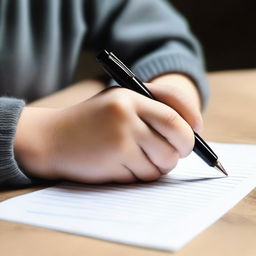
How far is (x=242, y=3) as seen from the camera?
1267 millimetres

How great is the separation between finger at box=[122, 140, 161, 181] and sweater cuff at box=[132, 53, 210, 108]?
331 mm

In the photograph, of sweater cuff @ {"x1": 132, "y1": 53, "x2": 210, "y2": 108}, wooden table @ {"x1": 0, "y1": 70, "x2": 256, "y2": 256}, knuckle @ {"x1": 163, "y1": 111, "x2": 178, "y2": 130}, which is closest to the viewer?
wooden table @ {"x1": 0, "y1": 70, "x2": 256, "y2": 256}

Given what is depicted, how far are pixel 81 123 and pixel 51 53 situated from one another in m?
0.44

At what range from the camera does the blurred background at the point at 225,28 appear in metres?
1.27

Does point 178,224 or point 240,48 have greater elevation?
point 178,224

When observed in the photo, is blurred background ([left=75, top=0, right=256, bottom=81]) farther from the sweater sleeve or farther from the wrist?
the wrist

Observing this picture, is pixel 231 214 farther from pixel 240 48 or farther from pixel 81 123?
pixel 240 48

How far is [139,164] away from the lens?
1.57ft

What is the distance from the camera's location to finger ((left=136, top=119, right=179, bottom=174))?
475mm

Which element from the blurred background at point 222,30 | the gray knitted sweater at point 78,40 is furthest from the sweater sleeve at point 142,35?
the blurred background at point 222,30

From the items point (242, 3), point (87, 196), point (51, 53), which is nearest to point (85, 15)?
point (51, 53)

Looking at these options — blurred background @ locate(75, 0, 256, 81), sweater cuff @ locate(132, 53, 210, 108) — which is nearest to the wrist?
sweater cuff @ locate(132, 53, 210, 108)

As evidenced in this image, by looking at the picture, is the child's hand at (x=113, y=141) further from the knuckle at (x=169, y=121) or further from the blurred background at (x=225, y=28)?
the blurred background at (x=225, y=28)

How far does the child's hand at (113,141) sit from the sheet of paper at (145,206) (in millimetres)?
13
